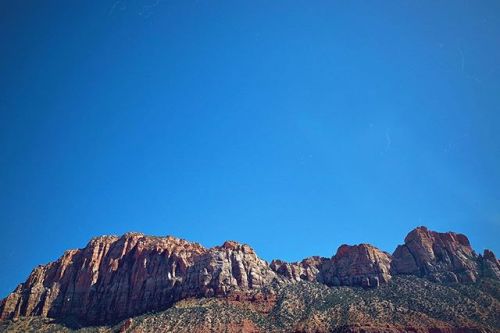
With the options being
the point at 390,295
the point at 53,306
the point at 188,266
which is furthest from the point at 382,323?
the point at 53,306

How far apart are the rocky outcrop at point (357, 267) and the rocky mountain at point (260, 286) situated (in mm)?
407

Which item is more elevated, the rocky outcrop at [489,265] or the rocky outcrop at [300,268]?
the rocky outcrop at [300,268]

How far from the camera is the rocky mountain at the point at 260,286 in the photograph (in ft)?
449

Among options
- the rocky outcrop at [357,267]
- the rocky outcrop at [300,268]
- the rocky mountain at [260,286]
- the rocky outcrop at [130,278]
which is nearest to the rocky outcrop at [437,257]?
the rocky mountain at [260,286]

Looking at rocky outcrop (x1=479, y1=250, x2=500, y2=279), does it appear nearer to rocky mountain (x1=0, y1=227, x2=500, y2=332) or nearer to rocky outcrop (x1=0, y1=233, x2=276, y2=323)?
rocky mountain (x1=0, y1=227, x2=500, y2=332)

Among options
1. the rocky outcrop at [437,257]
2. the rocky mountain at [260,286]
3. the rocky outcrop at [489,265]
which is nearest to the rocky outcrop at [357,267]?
the rocky mountain at [260,286]

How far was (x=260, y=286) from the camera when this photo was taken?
6555 inches

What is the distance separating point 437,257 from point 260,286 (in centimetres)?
6656

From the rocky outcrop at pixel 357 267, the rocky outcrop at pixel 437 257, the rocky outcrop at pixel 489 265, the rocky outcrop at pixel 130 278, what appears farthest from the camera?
the rocky outcrop at pixel 357 267

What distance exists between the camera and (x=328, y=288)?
550ft

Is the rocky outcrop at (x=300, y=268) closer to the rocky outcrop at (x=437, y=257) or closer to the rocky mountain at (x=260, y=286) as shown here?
the rocky mountain at (x=260, y=286)

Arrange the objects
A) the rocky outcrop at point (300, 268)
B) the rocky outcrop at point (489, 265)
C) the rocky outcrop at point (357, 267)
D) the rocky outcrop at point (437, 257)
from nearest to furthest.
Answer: the rocky outcrop at point (489, 265) → the rocky outcrop at point (437, 257) → the rocky outcrop at point (357, 267) → the rocky outcrop at point (300, 268)

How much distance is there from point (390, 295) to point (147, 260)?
90.4 m

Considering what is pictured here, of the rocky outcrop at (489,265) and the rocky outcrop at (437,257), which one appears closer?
the rocky outcrop at (489,265)
